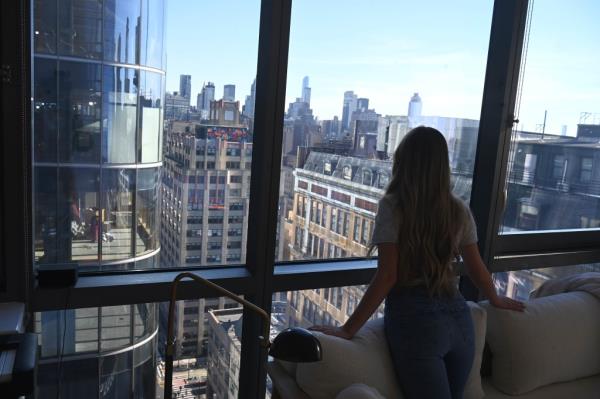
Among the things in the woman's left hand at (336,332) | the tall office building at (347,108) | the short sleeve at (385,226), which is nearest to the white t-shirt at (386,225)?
the short sleeve at (385,226)

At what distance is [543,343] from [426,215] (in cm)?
99

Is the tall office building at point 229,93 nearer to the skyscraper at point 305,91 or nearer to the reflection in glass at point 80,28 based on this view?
the skyscraper at point 305,91

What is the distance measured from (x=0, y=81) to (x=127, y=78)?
524 mm

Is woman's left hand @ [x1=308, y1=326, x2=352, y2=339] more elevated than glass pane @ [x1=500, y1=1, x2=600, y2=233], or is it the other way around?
glass pane @ [x1=500, y1=1, x2=600, y2=233]

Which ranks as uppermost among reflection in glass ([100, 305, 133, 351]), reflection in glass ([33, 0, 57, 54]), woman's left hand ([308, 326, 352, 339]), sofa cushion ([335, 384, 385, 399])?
reflection in glass ([33, 0, 57, 54])

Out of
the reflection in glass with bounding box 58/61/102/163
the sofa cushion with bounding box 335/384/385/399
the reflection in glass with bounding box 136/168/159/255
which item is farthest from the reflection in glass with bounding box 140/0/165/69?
the sofa cushion with bounding box 335/384/385/399

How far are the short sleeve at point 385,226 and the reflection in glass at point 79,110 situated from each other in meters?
→ 1.25

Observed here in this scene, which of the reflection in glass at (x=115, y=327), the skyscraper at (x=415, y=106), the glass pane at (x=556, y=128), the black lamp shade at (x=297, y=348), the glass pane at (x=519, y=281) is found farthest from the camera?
the glass pane at (x=519, y=281)

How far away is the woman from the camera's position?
1.84 metres

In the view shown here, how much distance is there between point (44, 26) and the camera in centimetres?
193

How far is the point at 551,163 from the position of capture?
327 centimetres

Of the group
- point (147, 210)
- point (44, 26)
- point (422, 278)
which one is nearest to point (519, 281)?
point (422, 278)

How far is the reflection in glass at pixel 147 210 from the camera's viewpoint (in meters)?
2.26

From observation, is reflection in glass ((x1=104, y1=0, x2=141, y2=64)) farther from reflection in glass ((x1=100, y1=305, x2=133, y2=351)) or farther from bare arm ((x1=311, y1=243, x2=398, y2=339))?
bare arm ((x1=311, y1=243, x2=398, y2=339))
